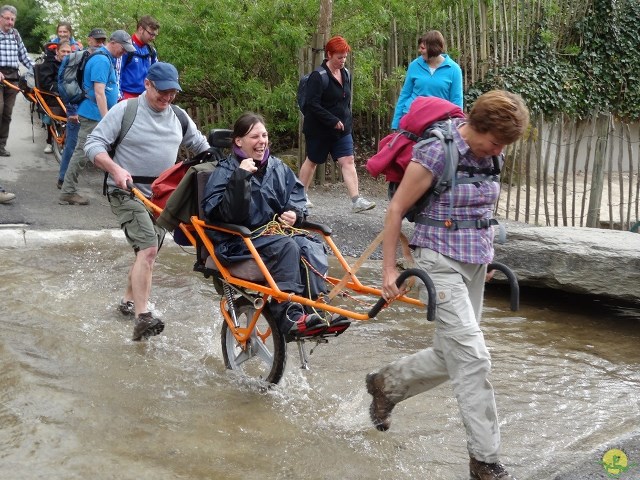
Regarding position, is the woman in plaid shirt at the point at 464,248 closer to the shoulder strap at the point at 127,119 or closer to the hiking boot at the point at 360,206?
the shoulder strap at the point at 127,119

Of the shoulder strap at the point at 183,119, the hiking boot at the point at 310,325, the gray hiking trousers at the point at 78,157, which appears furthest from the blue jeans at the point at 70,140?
the hiking boot at the point at 310,325

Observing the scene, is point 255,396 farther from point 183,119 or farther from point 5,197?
point 5,197

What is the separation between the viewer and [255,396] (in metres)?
5.48

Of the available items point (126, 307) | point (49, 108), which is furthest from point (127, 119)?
point (49, 108)

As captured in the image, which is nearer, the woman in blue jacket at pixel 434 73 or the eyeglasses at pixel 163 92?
the eyeglasses at pixel 163 92

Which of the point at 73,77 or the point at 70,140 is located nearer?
the point at 73,77

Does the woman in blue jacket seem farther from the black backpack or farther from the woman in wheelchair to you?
the black backpack

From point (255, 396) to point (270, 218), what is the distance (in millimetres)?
1104

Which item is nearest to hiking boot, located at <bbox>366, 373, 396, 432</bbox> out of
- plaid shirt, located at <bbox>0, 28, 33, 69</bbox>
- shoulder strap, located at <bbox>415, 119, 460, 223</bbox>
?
shoulder strap, located at <bbox>415, 119, 460, 223</bbox>

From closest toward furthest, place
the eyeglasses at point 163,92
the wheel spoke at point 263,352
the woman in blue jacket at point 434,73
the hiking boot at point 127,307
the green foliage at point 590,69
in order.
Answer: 1. the wheel spoke at point 263,352
2. the eyeglasses at point 163,92
3. the hiking boot at point 127,307
4. the woman in blue jacket at point 434,73
5. the green foliage at point 590,69

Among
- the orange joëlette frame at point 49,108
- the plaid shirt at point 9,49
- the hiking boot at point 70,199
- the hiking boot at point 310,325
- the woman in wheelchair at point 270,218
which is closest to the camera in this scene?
the hiking boot at point 310,325

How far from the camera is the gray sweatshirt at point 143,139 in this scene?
6.14m

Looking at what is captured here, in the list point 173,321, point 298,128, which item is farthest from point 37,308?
point 298,128

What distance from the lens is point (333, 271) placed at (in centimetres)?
841
